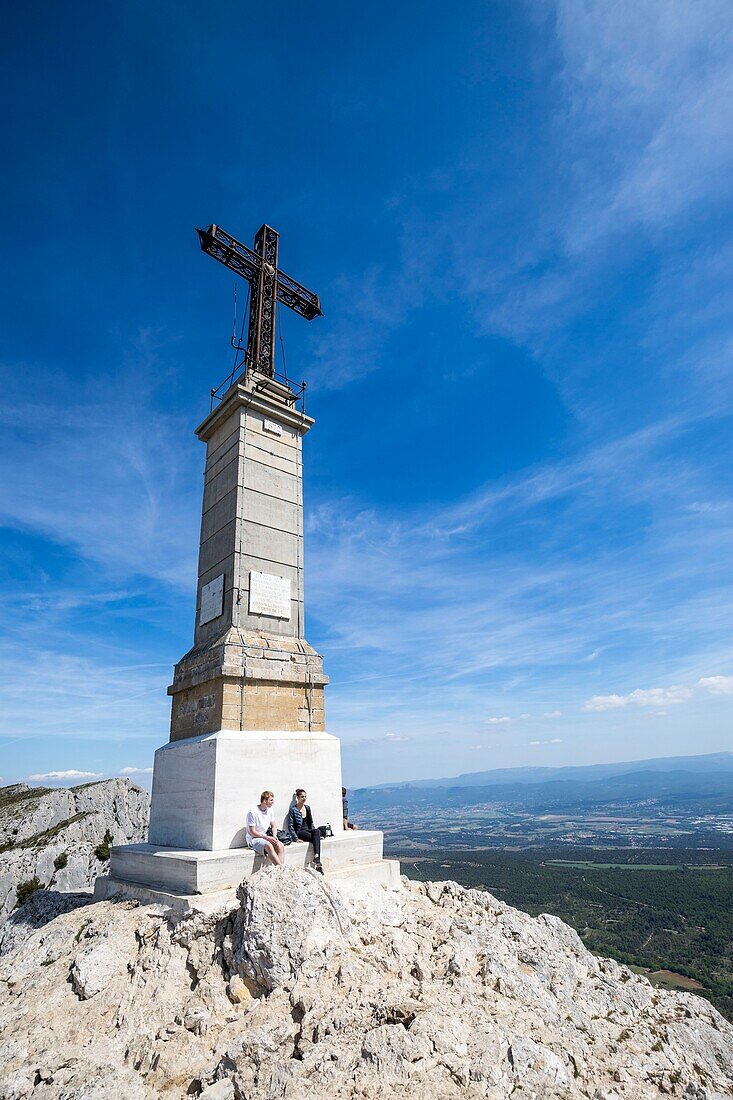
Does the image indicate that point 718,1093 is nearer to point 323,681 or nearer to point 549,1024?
point 549,1024

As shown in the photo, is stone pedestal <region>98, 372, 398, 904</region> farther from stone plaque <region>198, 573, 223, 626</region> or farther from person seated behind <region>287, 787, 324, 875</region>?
person seated behind <region>287, 787, 324, 875</region>

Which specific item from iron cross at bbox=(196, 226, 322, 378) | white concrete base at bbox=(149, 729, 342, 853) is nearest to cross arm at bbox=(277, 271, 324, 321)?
iron cross at bbox=(196, 226, 322, 378)

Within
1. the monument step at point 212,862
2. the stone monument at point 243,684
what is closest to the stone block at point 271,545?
the stone monument at point 243,684

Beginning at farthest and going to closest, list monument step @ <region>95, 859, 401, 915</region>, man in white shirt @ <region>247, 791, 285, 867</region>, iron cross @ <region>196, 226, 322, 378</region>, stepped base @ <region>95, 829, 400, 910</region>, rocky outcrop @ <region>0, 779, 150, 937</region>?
1. rocky outcrop @ <region>0, 779, 150, 937</region>
2. iron cross @ <region>196, 226, 322, 378</region>
3. man in white shirt @ <region>247, 791, 285, 867</region>
4. stepped base @ <region>95, 829, 400, 910</region>
5. monument step @ <region>95, 859, 401, 915</region>

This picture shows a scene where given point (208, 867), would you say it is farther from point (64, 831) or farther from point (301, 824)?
point (64, 831)

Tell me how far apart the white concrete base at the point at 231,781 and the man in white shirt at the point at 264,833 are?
17.6 inches

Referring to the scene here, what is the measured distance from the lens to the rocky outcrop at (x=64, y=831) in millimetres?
24547

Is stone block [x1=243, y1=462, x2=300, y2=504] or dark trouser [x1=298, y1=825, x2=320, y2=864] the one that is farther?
stone block [x1=243, y1=462, x2=300, y2=504]

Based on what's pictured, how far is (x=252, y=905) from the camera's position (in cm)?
687

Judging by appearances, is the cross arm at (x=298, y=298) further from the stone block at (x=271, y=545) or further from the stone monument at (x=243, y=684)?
the stone block at (x=271, y=545)

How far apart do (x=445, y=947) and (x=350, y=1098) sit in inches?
129

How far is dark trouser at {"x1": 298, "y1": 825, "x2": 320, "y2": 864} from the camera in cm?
902

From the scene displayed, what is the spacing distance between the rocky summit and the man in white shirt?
3.26 feet

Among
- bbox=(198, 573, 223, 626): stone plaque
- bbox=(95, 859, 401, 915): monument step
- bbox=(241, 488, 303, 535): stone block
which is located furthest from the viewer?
bbox=(241, 488, 303, 535): stone block
